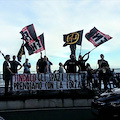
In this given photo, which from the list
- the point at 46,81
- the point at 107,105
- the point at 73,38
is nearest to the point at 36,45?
the point at 73,38

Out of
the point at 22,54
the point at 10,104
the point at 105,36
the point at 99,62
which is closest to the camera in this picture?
the point at 10,104

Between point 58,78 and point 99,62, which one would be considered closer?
point 58,78

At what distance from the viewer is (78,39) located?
11.2m

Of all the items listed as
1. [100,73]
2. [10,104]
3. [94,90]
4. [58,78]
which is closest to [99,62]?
[100,73]

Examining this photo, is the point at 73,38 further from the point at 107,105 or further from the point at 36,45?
the point at 107,105

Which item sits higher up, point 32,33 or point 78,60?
point 32,33

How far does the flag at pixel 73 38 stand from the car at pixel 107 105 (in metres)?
5.36

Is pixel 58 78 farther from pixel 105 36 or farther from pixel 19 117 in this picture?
pixel 105 36

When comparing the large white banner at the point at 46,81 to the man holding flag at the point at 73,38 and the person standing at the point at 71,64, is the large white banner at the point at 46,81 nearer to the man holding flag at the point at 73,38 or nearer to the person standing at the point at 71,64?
the person standing at the point at 71,64

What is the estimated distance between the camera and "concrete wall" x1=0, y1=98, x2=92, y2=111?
8.71 metres

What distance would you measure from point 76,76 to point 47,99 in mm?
1820

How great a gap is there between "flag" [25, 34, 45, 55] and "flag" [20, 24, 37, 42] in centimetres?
23

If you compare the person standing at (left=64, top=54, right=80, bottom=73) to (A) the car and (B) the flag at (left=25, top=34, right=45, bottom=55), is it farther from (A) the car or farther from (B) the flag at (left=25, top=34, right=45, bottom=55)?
(A) the car

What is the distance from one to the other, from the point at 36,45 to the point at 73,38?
212 centimetres
